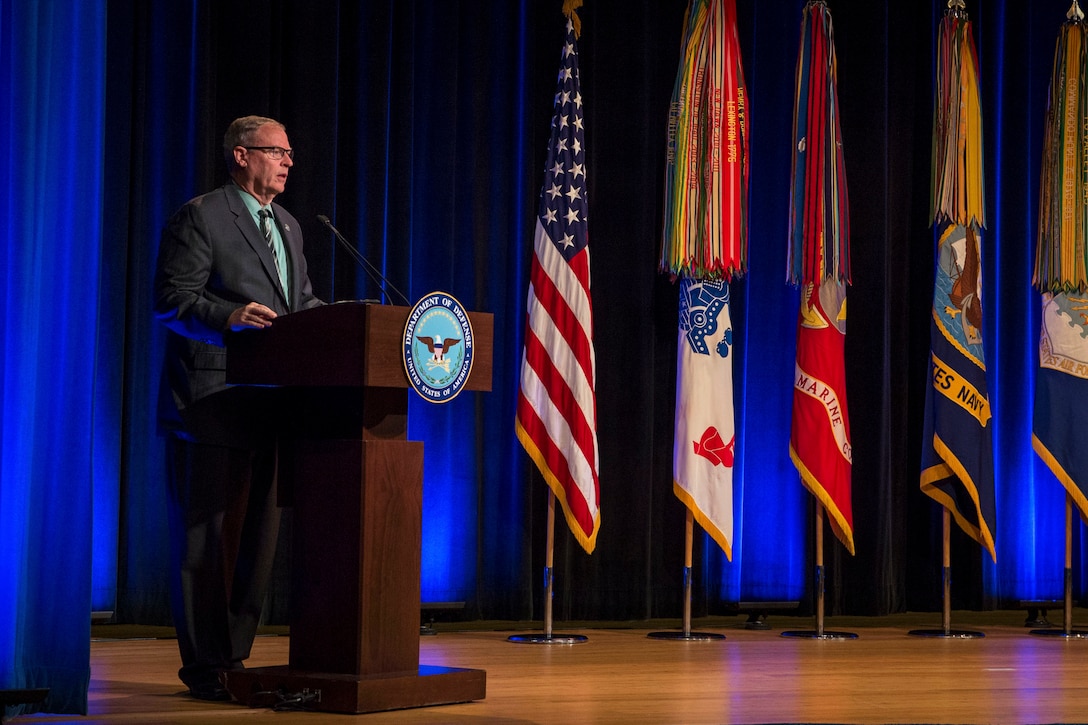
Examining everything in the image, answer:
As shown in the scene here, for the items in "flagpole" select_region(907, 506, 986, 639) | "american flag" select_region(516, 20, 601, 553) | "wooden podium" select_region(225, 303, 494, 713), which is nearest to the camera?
"wooden podium" select_region(225, 303, 494, 713)

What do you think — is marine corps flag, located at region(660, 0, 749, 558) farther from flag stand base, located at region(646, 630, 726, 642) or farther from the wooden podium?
the wooden podium

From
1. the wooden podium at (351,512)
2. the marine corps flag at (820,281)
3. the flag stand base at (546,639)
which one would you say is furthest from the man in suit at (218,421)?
the marine corps flag at (820,281)

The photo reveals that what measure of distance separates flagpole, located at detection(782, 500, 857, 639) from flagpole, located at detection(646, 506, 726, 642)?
323mm

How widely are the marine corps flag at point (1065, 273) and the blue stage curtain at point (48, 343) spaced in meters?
3.79

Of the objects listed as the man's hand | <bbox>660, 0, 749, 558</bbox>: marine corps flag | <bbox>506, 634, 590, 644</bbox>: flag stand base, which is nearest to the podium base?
the man's hand

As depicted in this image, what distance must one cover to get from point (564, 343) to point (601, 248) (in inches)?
26.4

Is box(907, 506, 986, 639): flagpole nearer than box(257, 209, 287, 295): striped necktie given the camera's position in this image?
No

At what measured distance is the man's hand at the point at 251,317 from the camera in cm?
307

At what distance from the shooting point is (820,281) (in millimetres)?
5098

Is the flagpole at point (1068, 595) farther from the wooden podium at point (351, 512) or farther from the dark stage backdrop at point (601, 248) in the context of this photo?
the wooden podium at point (351, 512)

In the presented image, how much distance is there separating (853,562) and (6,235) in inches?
156

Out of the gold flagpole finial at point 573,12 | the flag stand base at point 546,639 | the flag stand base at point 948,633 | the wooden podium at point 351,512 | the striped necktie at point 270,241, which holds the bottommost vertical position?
the flag stand base at point 948,633

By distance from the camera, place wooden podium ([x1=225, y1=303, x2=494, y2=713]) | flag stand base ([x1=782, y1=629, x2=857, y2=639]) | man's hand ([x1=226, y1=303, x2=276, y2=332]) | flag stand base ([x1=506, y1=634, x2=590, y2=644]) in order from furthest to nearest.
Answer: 1. flag stand base ([x1=782, y1=629, x2=857, y2=639])
2. flag stand base ([x1=506, y1=634, x2=590, y2=644])
3. man's hand ([x1=226, y1=303, x2=276, y2=332])
4. wooden podium ([x1=225, y1=303, x2=494, y2=713])

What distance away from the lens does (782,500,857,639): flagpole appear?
16.7ft
